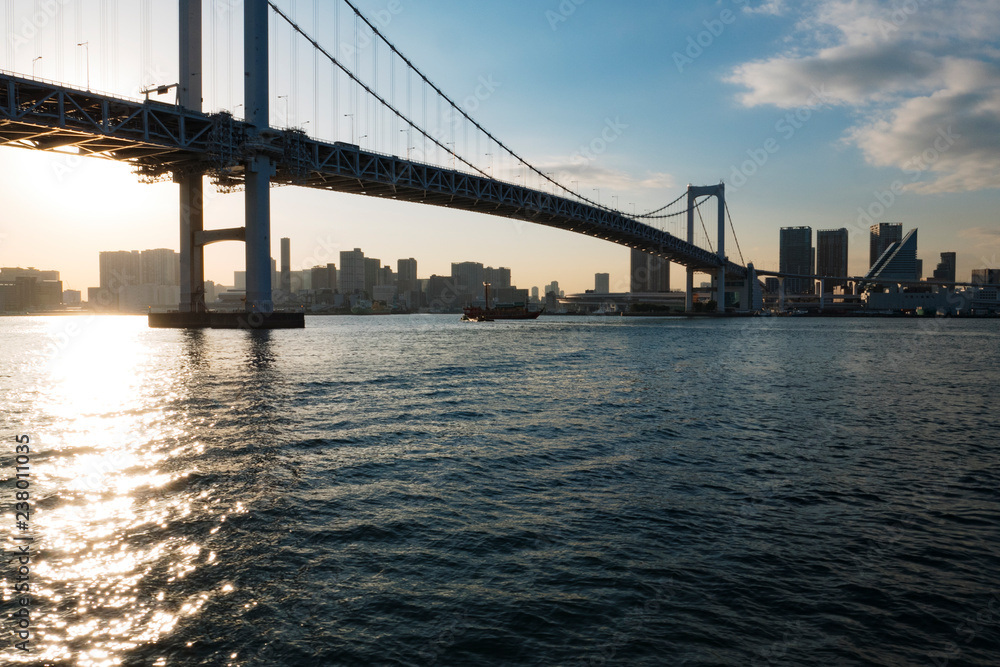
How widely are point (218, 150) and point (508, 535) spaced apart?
5481 centimetres

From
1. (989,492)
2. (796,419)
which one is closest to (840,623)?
(989,492)

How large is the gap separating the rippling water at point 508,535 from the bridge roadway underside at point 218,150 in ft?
126

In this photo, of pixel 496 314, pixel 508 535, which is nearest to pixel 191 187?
pixel 508 535

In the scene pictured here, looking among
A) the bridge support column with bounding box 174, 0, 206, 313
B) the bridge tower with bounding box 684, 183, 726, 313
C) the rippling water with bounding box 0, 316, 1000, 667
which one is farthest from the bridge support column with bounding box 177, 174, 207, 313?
the bridge tower with bounding box 684, 183, 726, 313

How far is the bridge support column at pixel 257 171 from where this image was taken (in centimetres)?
5456

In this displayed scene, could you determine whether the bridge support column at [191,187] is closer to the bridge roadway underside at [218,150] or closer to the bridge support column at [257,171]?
the bridge roadway underside at [218,150]

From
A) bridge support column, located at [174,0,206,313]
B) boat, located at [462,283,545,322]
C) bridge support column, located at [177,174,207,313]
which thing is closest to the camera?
bridge support column, located at [174,0,206,313]

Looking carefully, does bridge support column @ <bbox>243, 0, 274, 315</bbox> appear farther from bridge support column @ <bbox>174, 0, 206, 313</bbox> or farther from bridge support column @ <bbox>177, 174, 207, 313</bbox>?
bridge support column @ <bbox>177, 174, 207, 313</bbox>

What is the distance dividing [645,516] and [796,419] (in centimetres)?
933

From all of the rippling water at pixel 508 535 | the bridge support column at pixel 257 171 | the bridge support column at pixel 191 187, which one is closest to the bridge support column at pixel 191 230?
the bridge support column at pixel 191 187

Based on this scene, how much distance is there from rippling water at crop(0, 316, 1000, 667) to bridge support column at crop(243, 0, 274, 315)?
3961 cm

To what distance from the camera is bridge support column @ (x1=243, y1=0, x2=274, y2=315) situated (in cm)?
5456

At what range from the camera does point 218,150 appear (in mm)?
52688

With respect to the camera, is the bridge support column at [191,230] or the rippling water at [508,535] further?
the bridge support column at [191,230]
